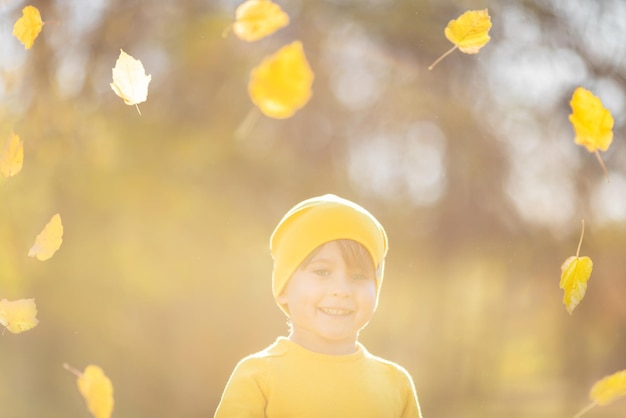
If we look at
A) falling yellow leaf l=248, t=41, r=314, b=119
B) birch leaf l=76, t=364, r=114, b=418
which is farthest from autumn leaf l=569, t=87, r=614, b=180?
birch leaf l=76, t=364, r=114, b=418

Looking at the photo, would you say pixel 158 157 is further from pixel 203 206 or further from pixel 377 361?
pixel 377 361

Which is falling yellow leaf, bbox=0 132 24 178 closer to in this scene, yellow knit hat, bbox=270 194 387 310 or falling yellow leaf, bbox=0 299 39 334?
falling yellow leaf, bbox=0 299 39 334

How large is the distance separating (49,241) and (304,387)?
1072 millimetres

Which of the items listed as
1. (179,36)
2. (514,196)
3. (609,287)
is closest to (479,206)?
(514,196)

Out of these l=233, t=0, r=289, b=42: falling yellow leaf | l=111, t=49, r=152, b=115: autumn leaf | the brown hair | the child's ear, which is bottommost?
the child's ear

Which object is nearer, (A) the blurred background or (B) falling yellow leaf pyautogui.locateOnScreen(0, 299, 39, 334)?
(B) falling yellow leaf pyautogui.locateOnScreen(0, 299, 39, 334)

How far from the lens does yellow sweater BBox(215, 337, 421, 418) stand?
1.94 m

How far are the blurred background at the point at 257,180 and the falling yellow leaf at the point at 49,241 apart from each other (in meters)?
2.41

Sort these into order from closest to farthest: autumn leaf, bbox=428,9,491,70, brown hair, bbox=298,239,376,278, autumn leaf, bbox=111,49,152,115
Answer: brown hair, bbox=298,239,376,278 → autumn leaf, bbox=111,49,152,115 → autumn leaf, bbox=428,9,491,70

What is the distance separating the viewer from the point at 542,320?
23.3 feet

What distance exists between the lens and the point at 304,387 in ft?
6.46

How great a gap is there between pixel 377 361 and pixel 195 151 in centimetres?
368

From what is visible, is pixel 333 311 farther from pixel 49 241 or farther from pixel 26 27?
pixel 26 27

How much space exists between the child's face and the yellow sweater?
0.13 feet
